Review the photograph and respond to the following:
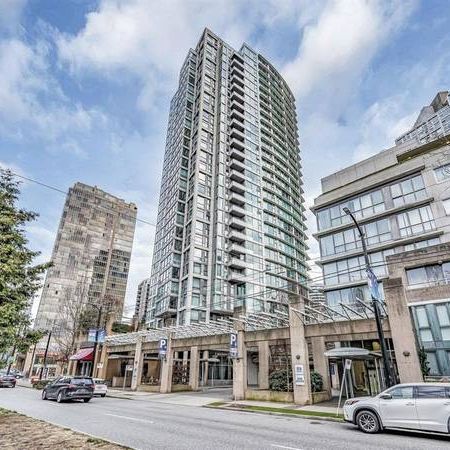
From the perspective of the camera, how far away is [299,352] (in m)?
19.4

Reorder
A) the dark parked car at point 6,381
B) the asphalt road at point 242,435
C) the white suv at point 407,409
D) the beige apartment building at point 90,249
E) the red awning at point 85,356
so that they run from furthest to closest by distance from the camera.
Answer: the beige apartment building at point 90,249, the red awning at point 85,356, the dark parked car at point 6,381, the white suv at point 407,409, the asphalt road at point 242,435

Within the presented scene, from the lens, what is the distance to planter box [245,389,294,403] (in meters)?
19.2

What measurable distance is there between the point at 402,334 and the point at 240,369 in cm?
1091

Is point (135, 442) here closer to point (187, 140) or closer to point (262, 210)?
point (262, 210)

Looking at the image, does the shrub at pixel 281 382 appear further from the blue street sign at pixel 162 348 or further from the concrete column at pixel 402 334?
the blue street sign at pixel 162 348

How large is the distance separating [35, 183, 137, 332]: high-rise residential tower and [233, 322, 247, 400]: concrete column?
84592 millimetres

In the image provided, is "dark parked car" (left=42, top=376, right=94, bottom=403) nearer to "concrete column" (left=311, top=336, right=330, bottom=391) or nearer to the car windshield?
the car windshield

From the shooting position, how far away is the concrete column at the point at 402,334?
1543 centimetres

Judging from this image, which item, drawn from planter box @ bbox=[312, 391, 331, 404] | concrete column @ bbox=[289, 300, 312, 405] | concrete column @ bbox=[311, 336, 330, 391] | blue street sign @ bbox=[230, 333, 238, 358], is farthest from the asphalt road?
concrete column @ bbox=[311, 336, 330, 391]

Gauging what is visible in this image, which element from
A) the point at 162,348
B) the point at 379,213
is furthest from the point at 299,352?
the point at 379,213

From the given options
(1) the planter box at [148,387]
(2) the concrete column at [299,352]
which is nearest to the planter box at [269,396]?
(2) the concrete column at [299,352]

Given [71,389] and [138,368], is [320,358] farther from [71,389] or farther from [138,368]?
[138,368]

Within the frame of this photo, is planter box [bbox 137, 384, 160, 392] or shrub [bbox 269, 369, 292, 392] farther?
planter box [bbox 137, 384, 160, 392]

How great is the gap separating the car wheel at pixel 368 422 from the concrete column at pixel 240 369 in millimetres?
12231
